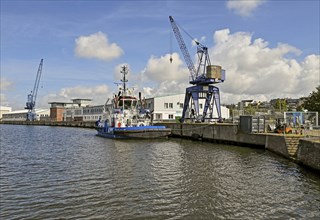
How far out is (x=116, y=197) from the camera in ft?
41.6

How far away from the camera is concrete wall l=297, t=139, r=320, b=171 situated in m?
17.0

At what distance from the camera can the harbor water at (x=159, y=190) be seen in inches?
429

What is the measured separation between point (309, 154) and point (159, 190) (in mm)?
10009

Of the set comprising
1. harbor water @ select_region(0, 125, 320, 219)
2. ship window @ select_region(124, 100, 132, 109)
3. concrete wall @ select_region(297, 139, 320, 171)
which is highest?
ship window @ select_region(124, 100, 132, 109)

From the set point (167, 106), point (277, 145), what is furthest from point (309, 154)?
point (167, 106)

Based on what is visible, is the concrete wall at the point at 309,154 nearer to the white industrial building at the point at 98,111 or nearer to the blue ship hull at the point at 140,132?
the blue ship hull at the point at 140,132

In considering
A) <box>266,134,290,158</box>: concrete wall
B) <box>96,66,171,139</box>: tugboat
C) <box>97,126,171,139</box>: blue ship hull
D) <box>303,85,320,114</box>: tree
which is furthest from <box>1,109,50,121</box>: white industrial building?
<box>266,134,290,158</box>: concrete wall

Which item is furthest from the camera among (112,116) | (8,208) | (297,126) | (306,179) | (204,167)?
(112,116)

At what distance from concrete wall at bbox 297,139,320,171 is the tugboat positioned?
2361 centimetres

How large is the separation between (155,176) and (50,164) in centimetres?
854

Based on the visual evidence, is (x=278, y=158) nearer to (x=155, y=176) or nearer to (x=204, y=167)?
(x=204, y=167)

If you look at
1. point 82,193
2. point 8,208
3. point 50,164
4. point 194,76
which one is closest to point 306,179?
point 82,193

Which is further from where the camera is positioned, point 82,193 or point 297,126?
point 297,126

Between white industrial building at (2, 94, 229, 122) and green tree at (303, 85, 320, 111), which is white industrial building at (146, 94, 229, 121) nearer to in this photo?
white industrial building at (2, 94, 229, 122)
